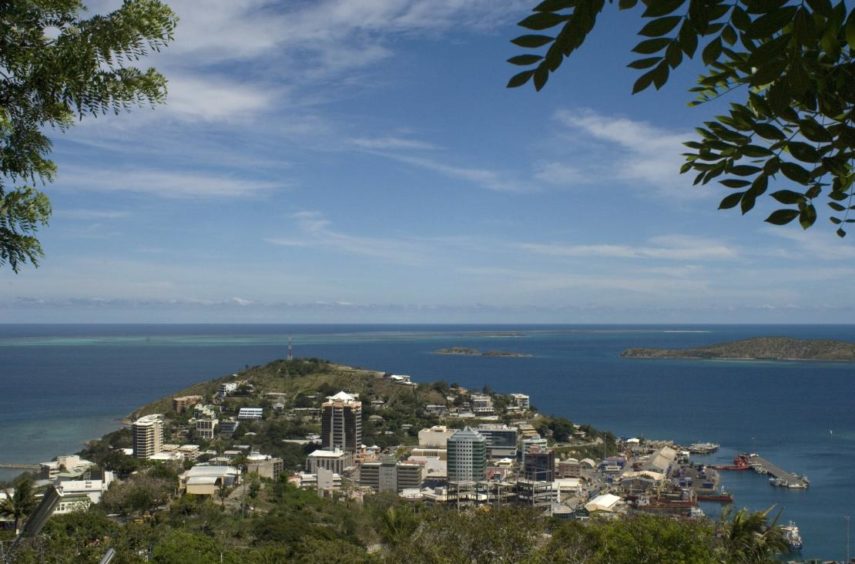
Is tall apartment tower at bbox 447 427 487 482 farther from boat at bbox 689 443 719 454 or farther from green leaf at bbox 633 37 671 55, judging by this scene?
green leaf at bbox 633 37 671 55

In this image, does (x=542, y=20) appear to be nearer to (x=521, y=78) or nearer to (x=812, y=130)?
(x=521, y=78)

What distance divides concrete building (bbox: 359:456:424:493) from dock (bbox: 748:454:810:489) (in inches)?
405

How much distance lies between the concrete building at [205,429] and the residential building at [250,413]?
1.87 meters

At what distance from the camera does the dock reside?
70.8 feet

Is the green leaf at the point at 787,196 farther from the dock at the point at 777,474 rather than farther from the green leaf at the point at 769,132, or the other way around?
the dock at the point at 777,474

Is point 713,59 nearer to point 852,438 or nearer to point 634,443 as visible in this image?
point 634,443

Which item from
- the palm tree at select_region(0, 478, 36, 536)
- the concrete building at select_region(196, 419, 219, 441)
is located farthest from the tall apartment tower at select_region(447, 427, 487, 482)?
the palm tree at select_region(0, 478, 36, 536)

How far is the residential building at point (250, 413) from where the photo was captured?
31.3 m

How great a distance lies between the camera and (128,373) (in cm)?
5547

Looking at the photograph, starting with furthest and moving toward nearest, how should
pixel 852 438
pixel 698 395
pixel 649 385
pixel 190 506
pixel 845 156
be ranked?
pixel 649 385 → pixel 698 395 → pixel 852 438 → pixel 190 506 → pixel 845 156

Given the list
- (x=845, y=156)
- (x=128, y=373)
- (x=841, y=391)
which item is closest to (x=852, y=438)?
(x=841, y=391)

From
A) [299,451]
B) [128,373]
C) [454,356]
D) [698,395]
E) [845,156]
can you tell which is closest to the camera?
[845,156]

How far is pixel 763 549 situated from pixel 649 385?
42028 mm

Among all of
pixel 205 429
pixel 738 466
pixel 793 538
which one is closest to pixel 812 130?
pixel 793 538
